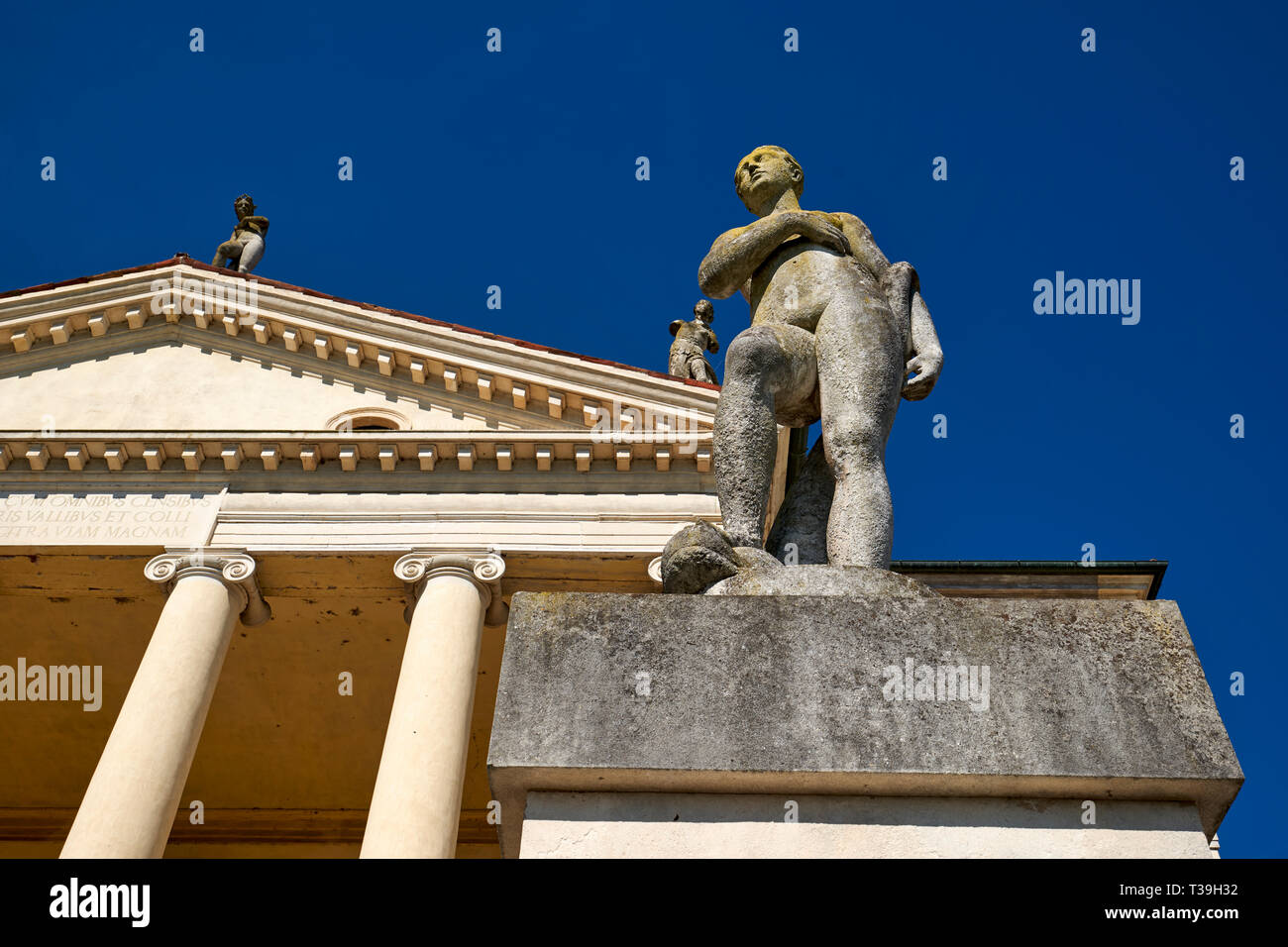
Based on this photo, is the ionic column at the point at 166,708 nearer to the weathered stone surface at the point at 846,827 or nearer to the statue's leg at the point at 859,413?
the statue's leg at the point at 859,413

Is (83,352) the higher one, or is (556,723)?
(83,352)

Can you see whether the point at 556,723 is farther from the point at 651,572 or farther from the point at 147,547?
the point at 147,547

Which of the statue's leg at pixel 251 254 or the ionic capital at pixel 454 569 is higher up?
the statue's leg at pixel 251 254

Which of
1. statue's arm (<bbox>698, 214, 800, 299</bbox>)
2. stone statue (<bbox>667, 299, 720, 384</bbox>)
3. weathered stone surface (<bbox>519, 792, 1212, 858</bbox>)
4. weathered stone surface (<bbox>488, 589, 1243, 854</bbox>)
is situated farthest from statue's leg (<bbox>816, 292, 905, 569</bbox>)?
stone statue (<bbox>667, 299, 720, 384</bbox>)

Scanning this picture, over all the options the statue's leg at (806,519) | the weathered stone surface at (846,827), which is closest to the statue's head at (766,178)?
the statue's leg at (806,519)

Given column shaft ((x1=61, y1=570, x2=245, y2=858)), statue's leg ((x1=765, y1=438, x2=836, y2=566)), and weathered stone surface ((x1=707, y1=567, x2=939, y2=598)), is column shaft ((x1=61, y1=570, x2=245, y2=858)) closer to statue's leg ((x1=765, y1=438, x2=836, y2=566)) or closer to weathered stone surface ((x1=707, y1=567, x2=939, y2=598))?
statue's leg ((x1=765, y1=438, x2=836, y2=566))

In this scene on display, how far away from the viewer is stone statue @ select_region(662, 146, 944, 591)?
459 centimetres

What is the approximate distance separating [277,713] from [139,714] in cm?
594

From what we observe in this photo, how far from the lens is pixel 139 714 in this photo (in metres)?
14.1

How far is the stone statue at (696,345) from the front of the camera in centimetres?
2125

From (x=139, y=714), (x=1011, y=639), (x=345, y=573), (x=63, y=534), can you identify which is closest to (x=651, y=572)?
(x=345, y=573)

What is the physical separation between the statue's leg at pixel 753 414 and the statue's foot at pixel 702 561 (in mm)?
309

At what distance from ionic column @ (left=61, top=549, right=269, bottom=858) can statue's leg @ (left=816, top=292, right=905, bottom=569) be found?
10242mm
